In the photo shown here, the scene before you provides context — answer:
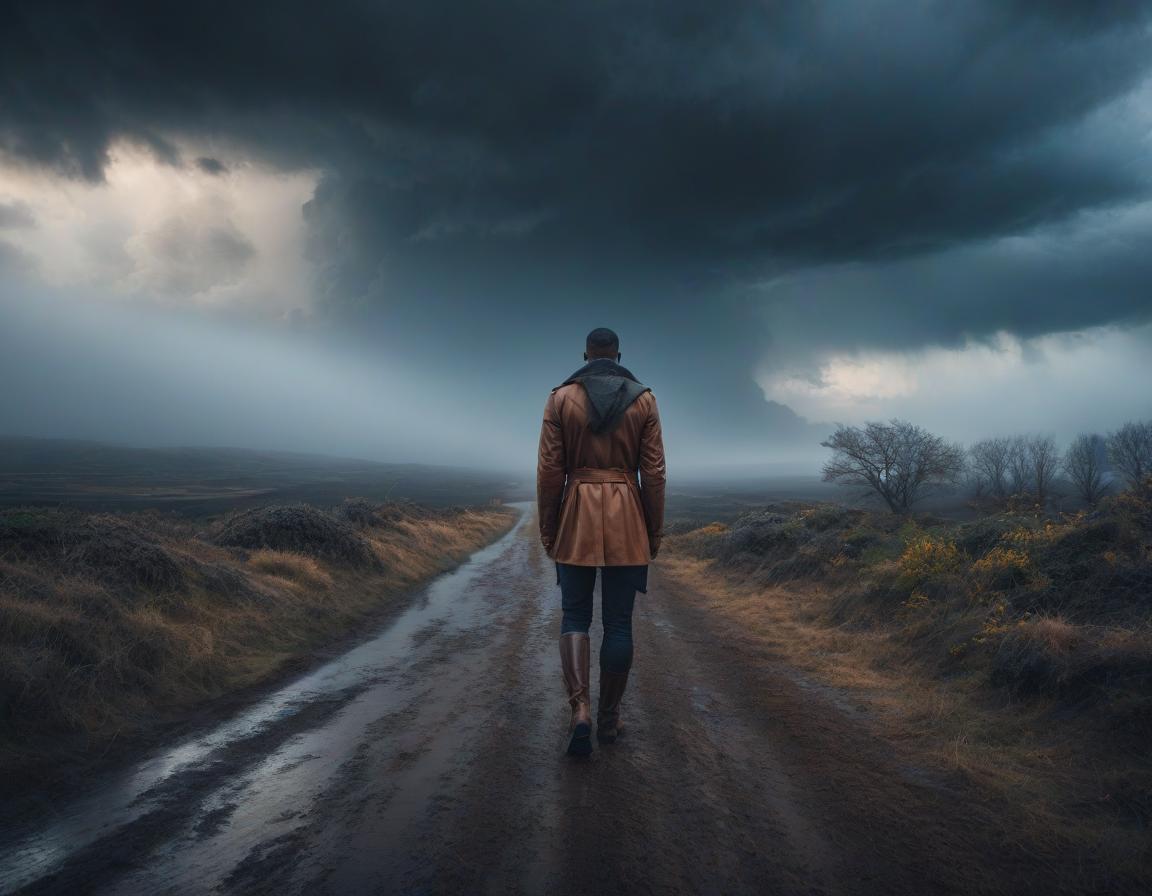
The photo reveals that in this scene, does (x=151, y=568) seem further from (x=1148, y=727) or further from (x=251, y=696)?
(x=1148, y=727)

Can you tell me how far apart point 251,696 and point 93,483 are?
42674mm

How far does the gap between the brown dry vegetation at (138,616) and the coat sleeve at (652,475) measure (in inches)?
166

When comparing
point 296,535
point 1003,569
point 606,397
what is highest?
point 606,397

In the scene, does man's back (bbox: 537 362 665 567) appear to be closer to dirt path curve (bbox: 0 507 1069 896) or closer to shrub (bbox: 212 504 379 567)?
dirt path curve (bbox: 0 507 1069 896)

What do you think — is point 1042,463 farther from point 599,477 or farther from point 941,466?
point 599,477

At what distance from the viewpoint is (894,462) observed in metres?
25.7

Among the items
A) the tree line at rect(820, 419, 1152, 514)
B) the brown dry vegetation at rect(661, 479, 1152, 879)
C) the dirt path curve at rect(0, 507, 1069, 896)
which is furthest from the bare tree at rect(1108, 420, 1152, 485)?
the dirt path curve at rect(0, 507, 1069, 896)

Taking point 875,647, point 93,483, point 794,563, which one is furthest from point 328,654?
point 93,483

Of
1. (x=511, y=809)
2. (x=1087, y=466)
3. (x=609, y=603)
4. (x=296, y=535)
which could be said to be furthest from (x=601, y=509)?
(x=1087, y=466)

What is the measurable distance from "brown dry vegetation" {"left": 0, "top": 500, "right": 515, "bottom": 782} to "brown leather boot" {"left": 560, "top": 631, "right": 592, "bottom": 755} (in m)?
3.29

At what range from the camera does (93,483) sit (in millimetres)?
37125

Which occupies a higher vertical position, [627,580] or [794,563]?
[627,580]

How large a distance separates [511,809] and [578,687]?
41.8 inches

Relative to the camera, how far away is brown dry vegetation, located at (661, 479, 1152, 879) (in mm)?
3426
